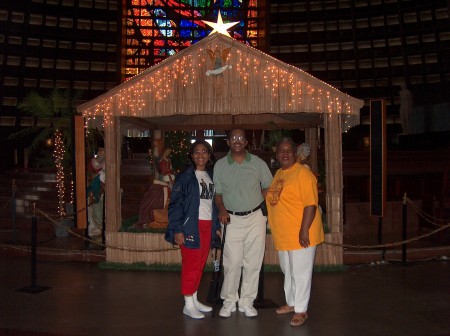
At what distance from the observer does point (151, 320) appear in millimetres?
5434

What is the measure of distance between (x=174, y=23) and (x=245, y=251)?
32.0 m

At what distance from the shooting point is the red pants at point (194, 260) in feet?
17.6

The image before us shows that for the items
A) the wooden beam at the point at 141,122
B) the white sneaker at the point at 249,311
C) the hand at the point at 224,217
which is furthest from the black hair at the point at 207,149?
the wooden beam at the point at 141,122

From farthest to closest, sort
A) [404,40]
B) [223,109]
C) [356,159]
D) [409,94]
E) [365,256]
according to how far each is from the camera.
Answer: [404,40], [409,94], [356,159], [365,256], [223,109]

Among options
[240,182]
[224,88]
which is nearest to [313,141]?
[224,88]

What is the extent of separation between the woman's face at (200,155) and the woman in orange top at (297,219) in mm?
723

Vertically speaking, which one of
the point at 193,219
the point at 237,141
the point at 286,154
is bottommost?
the point at 193,219

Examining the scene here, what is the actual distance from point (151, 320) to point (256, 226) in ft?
4.53

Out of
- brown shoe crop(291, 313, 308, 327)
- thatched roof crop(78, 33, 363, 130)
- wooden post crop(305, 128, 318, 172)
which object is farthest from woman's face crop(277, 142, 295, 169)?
wooden post crop(305, 128, 318, 172)

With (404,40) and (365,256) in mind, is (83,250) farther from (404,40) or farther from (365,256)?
(404,40)

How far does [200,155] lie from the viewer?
17.9 feet

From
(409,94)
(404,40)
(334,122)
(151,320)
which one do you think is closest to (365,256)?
(334,122)

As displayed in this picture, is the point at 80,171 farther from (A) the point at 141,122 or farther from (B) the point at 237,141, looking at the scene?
(B) the point at 237,141

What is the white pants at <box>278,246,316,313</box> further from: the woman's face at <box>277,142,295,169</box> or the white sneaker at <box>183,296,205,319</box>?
the white sneaker at <box>183,296,205,319</box>
